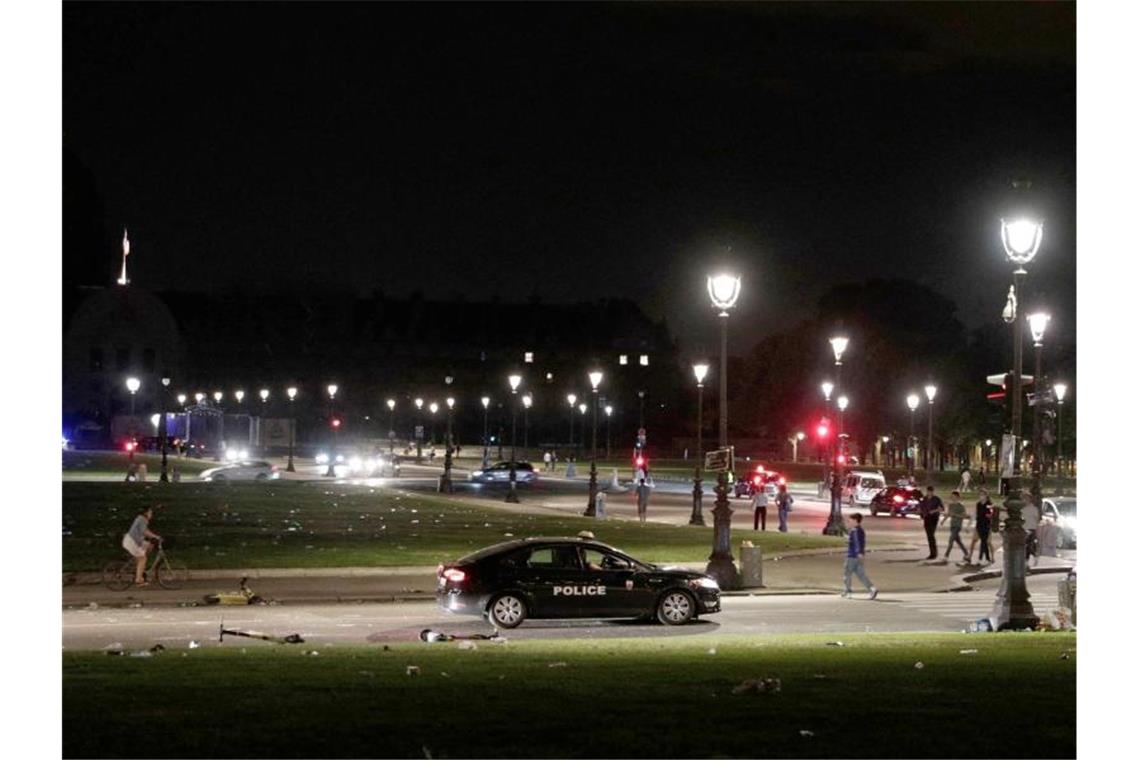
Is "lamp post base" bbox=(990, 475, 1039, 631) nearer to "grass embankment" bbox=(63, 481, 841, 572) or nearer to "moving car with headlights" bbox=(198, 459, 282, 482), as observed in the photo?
"grass embankment" bbox=(63, 481, 841, 572)

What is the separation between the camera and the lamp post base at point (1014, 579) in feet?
80.4

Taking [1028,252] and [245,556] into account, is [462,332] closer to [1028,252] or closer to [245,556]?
[245,556]

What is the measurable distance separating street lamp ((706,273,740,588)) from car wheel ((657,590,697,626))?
6.27 meters

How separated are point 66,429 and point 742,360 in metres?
54.9

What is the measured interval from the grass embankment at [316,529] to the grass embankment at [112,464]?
2088cm

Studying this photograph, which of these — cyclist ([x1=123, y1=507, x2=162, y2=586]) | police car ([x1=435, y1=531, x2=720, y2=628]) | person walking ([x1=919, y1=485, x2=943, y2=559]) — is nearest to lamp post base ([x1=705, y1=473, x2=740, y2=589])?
police car ([x1=435, y1=531, x2=720, y2=628])

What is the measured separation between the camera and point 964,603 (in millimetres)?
31516

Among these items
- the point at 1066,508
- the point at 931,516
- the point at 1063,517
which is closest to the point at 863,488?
the point at 1066,508

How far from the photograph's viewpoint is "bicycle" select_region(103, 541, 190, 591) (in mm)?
31188

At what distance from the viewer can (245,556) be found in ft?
122

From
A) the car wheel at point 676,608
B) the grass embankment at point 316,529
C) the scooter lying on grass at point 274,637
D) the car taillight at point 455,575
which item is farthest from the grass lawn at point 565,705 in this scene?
the grass embankment at point 316,529

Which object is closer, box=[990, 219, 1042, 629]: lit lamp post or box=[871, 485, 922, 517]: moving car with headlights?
box=[990, 219, 1042, 629]: lit lamp post

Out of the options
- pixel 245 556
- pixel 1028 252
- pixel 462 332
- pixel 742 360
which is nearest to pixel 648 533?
pixel 245 556

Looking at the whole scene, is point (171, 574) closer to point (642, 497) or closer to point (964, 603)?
point (964, 603)
